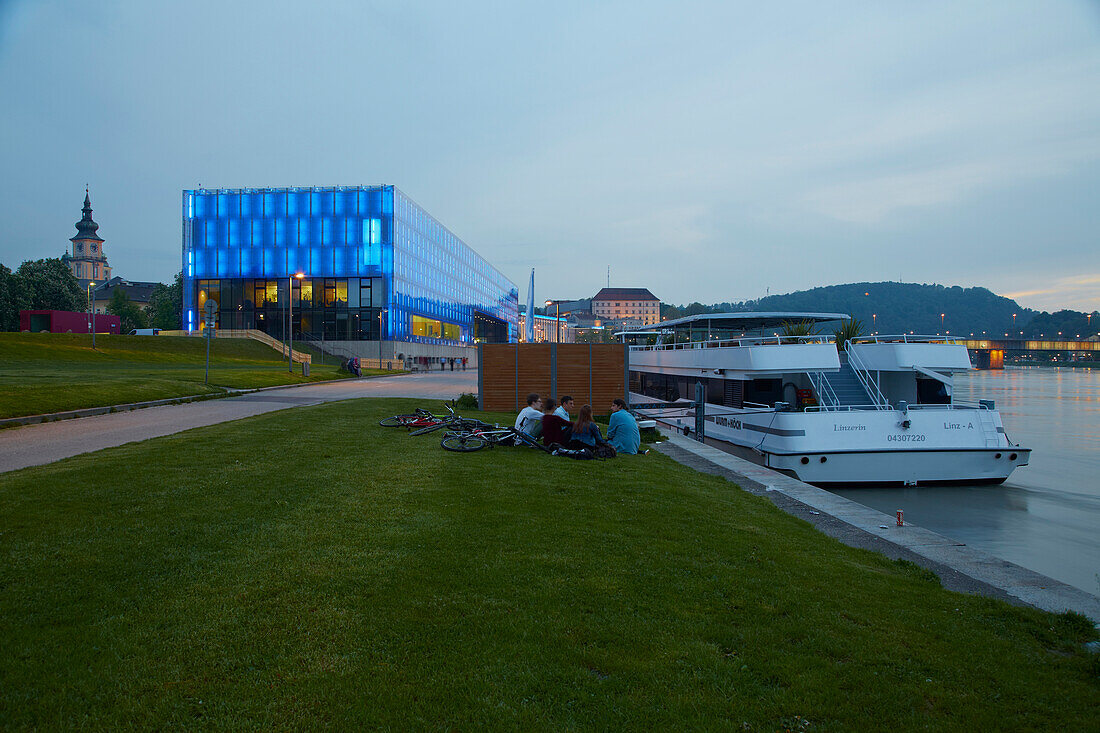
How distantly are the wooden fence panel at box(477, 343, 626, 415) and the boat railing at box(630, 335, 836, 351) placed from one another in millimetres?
3996

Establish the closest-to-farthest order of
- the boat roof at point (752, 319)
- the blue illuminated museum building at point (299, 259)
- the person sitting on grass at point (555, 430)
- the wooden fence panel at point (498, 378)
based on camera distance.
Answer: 1. the person sitting on grass at point (555, 430)
2. the wooden fence panel at point (498, 378)
3. the boat roof at point (752, 319)
4. the blue illuminated museum building at point (299, 259)

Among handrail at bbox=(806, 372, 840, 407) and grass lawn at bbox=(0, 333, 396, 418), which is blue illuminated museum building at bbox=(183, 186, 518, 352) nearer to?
grass lawn at bbox=(0, 333, 396, 418)

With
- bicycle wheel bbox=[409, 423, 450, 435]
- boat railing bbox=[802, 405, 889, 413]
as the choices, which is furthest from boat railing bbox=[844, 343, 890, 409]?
bicycle wheel bbox=[409, 423, 450, 435]

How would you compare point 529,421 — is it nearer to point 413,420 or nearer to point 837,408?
point 413,420

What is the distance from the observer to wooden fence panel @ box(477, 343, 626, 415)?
20.2m

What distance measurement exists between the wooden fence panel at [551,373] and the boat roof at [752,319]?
608cm

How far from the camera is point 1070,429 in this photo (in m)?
34.3

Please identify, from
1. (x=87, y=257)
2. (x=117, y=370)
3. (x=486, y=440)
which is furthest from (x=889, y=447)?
(x=87, y=257)

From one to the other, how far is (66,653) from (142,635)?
14.8 inches

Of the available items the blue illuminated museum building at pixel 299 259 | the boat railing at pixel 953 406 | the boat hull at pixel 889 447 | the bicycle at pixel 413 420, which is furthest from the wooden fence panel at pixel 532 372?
the blue illuminated museum building at pixel 299 259

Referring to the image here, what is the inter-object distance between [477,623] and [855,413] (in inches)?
592

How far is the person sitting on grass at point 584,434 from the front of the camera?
11391 mm

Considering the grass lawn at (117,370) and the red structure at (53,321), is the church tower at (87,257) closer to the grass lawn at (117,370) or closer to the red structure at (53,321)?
the red structure at (53,321)

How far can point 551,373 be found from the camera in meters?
A: 20.3
